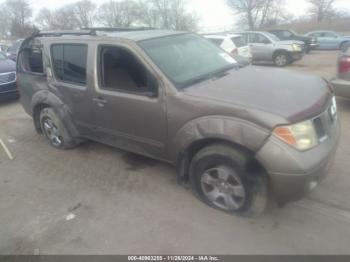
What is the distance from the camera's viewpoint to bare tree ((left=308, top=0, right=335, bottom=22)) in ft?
183

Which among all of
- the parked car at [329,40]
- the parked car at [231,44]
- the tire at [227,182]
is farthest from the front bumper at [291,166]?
the parked car at [329,40]

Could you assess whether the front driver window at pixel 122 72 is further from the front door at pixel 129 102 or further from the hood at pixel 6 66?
the hood at pixel 6 66

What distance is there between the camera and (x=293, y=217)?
9.99 ft

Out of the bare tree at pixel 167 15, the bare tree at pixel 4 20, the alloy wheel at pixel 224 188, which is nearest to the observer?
the alloy wheel at pixel 224 188

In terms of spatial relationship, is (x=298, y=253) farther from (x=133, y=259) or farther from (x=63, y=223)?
(x=63, y=223)

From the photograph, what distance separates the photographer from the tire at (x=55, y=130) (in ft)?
15.3

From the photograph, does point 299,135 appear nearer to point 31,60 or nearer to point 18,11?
point 31,60

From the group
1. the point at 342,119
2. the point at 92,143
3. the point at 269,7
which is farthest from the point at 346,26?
the point at 92,143

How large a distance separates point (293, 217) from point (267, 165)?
0.83m

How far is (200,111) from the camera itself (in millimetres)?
2928

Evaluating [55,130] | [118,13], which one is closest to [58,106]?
[55,130]

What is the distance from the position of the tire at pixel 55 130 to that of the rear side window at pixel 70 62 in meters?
0.66

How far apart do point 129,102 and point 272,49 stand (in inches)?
428

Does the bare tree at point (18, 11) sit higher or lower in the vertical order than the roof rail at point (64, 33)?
higher
